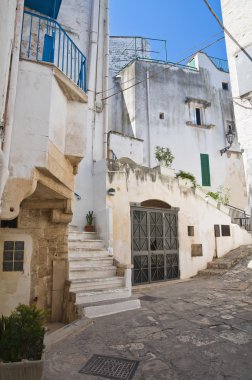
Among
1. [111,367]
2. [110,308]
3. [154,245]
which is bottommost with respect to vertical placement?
[111,367]

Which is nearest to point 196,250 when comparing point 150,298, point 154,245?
point 154,245

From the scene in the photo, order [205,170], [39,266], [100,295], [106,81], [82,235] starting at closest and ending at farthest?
[100,295]
[39,266]
[82,235]
[106,81]
[205,170]

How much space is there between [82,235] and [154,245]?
2964 millimetres

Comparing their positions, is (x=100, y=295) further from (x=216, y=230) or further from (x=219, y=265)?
(x=216, y=230)

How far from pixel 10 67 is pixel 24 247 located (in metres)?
3.84

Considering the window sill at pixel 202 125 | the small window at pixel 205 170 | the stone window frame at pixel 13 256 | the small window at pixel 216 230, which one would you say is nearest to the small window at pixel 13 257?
the stone window frame at pixel 13 256

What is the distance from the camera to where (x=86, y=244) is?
8.09 meters

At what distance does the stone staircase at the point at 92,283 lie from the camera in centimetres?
573

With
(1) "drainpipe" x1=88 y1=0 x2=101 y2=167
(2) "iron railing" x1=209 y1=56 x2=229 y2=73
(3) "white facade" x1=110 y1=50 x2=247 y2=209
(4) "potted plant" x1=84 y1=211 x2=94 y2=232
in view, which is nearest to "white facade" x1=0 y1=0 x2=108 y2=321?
(4) "potted plant" x1=84 y1=211 x2=94 y2=232

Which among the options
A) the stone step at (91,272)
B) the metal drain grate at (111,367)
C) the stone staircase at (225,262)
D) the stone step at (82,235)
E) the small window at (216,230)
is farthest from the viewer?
the small window at (216,230)

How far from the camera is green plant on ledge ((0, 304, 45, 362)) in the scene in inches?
110

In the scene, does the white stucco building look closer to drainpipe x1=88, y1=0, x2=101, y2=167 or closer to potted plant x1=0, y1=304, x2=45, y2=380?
drainpipe x1=88, y1=0, x2=101, y2=167

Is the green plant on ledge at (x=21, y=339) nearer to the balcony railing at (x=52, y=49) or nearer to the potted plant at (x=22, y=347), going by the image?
the potted plant at (x=22, y=347)

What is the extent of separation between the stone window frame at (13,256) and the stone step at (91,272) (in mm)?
1281
